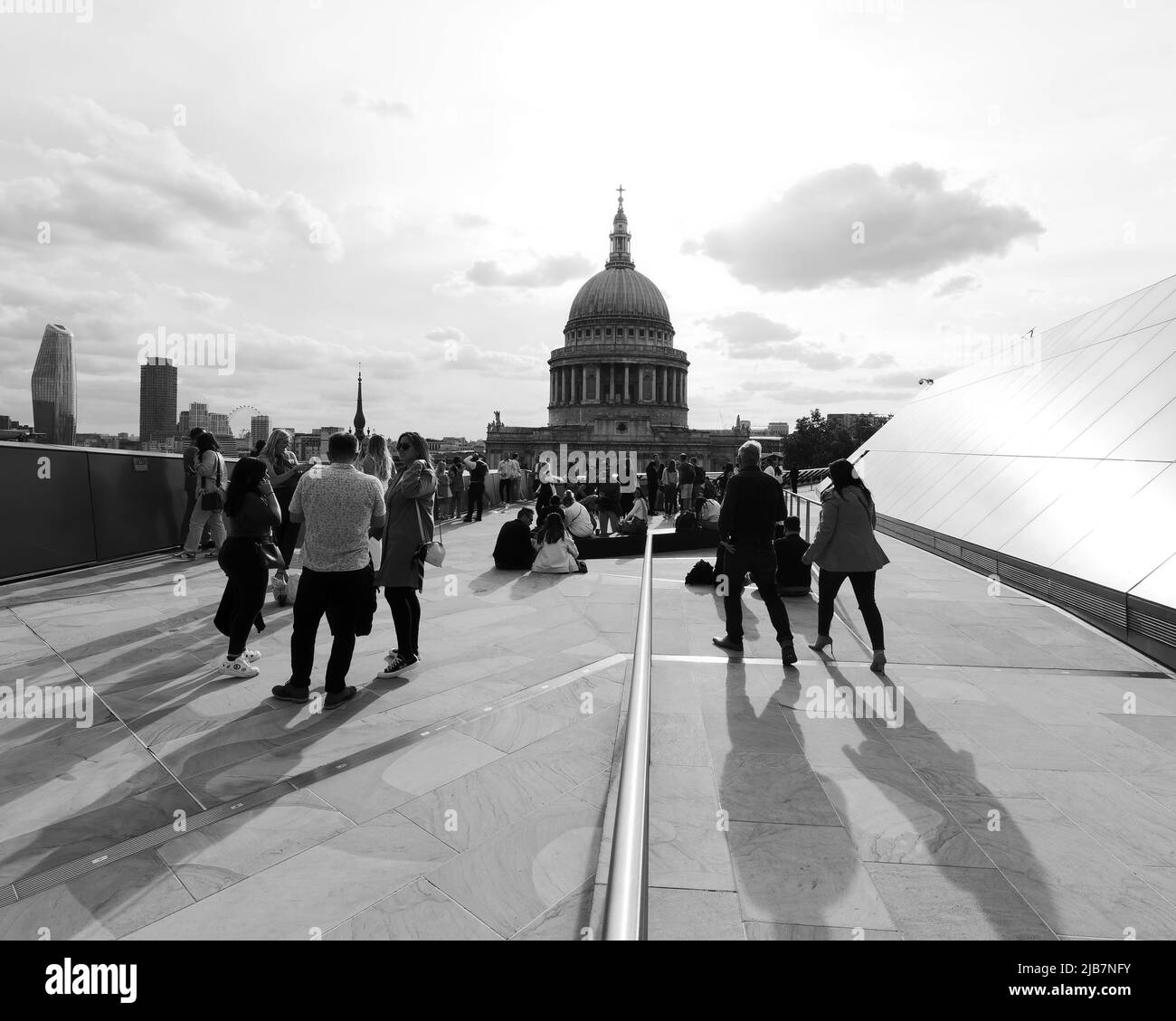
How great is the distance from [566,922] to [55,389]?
1411 inches

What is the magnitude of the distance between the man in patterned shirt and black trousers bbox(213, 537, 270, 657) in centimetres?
72

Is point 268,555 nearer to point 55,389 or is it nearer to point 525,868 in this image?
point 525,868

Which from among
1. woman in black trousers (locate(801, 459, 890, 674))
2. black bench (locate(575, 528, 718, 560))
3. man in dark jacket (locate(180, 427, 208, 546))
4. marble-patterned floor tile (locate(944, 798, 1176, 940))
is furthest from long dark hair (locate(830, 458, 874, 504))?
man in dark jacket (locate(180, 427, 208, 546))

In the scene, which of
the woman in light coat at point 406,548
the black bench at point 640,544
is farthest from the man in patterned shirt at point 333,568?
the black bench at point 640,544

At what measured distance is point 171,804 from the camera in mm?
3834

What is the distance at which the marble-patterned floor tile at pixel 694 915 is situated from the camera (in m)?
2.86

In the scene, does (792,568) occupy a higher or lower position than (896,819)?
higher

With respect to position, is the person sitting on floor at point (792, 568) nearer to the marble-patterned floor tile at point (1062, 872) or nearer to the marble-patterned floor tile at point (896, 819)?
the marble-patterned floor tile at point (896, 819)

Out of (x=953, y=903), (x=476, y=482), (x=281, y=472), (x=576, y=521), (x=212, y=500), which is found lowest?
(x=953, y=903)

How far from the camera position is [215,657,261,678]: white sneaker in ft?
19.7

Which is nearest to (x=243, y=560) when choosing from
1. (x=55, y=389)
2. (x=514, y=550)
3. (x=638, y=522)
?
(x=514, y=550)

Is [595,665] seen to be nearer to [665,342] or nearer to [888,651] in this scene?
[888,651]

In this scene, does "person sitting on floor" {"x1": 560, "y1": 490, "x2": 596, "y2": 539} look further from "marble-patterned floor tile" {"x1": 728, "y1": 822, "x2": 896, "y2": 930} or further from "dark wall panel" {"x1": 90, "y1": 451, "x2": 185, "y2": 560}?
"marble-patterned floor tile" {"x1": 728, "y1": 822, "x2": 896, "y2": 930}

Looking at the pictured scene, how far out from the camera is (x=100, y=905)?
2.98m
